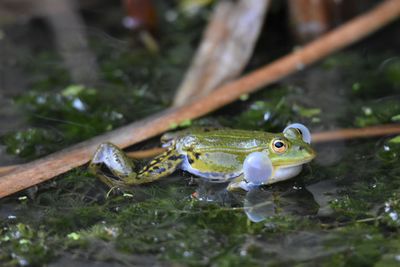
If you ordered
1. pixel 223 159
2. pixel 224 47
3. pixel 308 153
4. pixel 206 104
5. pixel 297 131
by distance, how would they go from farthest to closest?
pixel 224 47 < pixel 206 104 < pixel 223 159 < pixel 297 131 < pixel 308 153

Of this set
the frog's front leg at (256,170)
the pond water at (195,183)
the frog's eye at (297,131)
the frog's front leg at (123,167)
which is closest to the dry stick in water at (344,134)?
the pond water at (195,183)

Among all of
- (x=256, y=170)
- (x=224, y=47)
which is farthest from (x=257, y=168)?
(x=224, y=47)

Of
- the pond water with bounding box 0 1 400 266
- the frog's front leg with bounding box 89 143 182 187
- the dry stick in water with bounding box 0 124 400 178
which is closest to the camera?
the pond water with bounding box 0 1 400 266

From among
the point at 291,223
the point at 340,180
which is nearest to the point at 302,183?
the point at 340,180

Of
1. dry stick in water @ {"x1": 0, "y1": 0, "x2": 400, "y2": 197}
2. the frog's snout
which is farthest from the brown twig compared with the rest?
the frog's snout

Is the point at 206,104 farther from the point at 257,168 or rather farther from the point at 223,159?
the point at 257,168

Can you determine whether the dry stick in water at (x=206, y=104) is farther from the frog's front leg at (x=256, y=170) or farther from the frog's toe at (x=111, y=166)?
the frog's front leg at (x=256, y=170)

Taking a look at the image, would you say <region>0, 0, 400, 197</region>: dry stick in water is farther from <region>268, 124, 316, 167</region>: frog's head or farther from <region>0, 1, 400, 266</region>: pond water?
<region>268, 124, 316, 167</region>: frog's head
